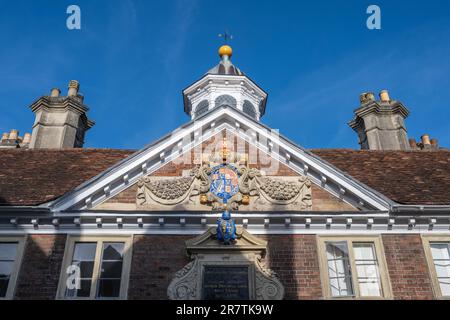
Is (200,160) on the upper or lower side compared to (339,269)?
upper

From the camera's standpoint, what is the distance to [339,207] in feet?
42.4

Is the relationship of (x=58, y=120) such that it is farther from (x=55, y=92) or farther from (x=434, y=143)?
(x=434, y=143)

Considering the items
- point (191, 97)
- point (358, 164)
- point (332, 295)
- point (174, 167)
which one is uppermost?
point (191, 97)

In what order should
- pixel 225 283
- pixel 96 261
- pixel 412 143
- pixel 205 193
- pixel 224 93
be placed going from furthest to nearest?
1. pixel 412 143
2. pixel 224 93
3. pixel 205 193
4. pixel 96 261
5. pixel 225 283

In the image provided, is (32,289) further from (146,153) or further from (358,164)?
(358,164)

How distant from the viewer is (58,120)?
68.4 ft

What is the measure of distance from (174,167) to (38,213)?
144 inches

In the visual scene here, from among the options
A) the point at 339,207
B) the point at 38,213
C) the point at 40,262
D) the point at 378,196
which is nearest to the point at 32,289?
the point at 40,262

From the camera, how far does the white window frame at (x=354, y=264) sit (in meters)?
11.6

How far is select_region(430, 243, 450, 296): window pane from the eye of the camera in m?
11.9

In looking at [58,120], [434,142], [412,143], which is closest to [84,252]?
[58,120]

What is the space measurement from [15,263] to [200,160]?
5285 millimetres

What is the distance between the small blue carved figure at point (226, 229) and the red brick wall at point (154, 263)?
2.71ft

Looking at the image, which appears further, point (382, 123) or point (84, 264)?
point (382, 123)
